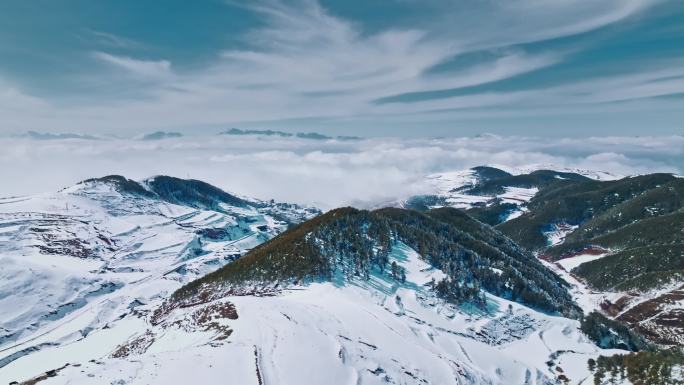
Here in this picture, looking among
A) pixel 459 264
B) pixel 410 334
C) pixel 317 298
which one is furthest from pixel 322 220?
pixel 410 334

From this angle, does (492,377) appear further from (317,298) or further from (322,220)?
(322,220)

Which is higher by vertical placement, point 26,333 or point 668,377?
point 668,377

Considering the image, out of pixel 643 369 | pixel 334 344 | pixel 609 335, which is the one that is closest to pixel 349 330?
pixel 334 344

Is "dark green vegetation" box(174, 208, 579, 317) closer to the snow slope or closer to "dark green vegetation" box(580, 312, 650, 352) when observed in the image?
the snow slope

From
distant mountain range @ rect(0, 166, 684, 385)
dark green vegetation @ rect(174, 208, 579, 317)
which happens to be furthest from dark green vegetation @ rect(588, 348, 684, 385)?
dark green vegetation @ rect(174, 208, 579, 317)

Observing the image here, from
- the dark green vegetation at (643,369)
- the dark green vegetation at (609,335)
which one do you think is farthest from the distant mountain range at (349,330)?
the dark green vegetation at (609,335)

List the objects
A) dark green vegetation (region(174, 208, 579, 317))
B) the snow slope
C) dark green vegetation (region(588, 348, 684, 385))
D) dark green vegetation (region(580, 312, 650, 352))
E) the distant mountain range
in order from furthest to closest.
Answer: dark green vegetation (region(174, 208, 579, 317)) < dark green vegetation (region(580, 312, 650, 352)) < dark green vegetation (region(588, 348, 684, 385)) < the distant mountain range < the snow slope

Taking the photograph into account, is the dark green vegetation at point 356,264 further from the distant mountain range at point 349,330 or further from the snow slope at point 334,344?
the snow slope at point 334,344
